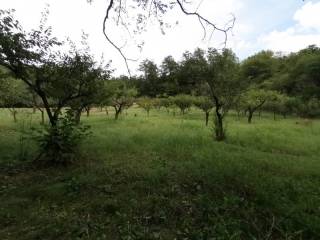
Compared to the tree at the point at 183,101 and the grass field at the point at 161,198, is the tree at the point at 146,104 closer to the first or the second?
the tree at the point at 183,101

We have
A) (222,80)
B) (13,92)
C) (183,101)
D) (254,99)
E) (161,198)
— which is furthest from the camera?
(183,101)

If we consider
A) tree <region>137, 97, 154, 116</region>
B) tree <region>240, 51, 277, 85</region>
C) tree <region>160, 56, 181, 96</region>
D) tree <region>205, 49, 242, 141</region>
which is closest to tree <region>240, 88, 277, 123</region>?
tree <region>137, 97, 154, 116</region>

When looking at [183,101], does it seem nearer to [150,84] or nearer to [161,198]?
[150,84]

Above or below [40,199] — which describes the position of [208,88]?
above

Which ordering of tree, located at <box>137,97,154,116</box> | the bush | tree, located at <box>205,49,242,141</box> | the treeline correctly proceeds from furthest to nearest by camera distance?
tree, located at <box>137,97,154,116</box>
the treeline
tree, located at <box>205,49,242,141</box>
the bush

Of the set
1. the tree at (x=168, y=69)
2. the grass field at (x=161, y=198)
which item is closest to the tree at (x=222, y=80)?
the grass field at (x=161, y=198)

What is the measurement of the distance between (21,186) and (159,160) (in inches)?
141

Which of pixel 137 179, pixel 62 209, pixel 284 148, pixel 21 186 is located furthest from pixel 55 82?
pixel 284 148

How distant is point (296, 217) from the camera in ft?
17.3

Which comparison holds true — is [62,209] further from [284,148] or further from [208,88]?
[208,88]

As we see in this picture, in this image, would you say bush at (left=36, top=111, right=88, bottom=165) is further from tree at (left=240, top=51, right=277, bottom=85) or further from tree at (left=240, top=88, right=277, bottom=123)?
tree at (left=240, top=51, right=277, bottom=85)

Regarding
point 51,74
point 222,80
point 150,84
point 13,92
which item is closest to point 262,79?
point 150,84

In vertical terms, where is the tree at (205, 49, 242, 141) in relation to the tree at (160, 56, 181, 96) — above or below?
below

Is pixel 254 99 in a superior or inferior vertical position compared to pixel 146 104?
superior
